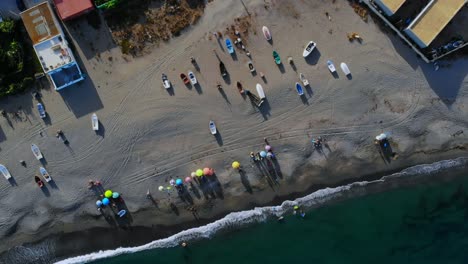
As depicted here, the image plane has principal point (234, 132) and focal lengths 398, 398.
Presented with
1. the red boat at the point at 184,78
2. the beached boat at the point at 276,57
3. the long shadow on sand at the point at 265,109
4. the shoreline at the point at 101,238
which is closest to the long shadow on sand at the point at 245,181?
the shoreline at the point at 101,238

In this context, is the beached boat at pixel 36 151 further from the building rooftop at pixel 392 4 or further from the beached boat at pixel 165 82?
the building rooftop at pixel 392 4

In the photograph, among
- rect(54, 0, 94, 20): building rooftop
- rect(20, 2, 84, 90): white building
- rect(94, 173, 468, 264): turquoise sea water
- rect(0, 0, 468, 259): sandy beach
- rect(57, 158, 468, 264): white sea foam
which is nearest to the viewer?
rect(20, 2, 84, 90): white building

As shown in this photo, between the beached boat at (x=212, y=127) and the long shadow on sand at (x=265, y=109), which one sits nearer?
the beached boat at (x=212, y=127)

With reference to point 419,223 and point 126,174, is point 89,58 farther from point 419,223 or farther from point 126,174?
→ point 419,223

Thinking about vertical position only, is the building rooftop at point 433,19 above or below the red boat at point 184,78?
below

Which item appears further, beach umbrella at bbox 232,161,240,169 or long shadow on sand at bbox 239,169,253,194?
long shadow on sand at bbox 239,169,253,194

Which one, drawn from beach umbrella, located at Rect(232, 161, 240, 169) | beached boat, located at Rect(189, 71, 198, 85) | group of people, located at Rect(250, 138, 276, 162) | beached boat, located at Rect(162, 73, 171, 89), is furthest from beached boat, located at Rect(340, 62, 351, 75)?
beached boat, located at Rect(162, 73, 171, 89)

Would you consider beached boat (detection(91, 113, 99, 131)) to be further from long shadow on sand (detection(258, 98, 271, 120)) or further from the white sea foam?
long shadow on sand (detection(258, 98, 271, 120))
